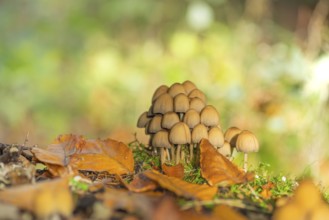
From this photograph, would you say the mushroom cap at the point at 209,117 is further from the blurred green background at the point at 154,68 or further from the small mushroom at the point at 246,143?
the blurred green background at the point at 154,68

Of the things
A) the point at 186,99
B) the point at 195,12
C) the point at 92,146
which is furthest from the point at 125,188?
Answer: the point at 195,12

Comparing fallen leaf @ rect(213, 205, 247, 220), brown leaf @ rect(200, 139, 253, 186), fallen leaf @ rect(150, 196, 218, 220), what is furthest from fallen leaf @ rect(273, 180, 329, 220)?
brown leaf @ rect(200, 139, 253, 186)

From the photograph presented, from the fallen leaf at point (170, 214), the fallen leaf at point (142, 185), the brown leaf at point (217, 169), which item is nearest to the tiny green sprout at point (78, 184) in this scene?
the fallen leaf at point (142, 185)

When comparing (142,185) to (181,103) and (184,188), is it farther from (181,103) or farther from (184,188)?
(181,103)

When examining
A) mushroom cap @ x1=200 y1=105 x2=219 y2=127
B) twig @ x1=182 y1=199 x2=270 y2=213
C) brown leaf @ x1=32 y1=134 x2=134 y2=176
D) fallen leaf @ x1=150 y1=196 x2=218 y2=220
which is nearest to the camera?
fallen leaf @ x1=150 y1=196 x2=218 y2=220

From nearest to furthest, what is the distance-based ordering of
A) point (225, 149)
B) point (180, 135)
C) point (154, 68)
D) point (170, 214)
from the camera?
point (170, 214) < point (180, 135) < point (225, 149) < point (154, 68)

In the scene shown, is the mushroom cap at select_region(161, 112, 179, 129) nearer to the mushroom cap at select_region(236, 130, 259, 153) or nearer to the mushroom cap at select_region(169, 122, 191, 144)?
the mushroom cap at select_region(169, 122, 191, 144)

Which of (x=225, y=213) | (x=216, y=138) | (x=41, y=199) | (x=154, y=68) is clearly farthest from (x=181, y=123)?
(x=154, y=68)
